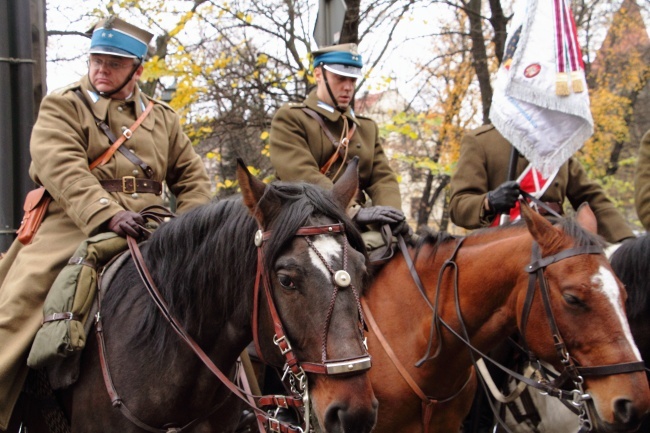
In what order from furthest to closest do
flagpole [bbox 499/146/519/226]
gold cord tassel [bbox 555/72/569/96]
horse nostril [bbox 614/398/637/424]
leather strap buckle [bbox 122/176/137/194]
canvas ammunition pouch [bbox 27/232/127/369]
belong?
flagpole [bbox 499/146/519/226] → gold cord tassel [bbox 555/72/569/96] → leather strap buckle [bbox 122/176/137/194] → horse nostril [bbox 614/398/637/424] → canvas ammunition pouch [bbox 27/232/127/369]

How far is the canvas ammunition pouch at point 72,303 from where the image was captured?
358cm

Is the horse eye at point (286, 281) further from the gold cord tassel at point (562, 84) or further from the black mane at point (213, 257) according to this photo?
the gold cord tassel at point (562, 84)

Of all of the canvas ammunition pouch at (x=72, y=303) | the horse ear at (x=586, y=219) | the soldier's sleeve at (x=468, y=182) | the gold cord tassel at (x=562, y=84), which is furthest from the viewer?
the soldier's sleeve at (x=468, y=182)

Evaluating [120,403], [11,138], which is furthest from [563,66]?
[11,138]

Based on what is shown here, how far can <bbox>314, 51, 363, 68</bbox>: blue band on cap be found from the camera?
5.80 m

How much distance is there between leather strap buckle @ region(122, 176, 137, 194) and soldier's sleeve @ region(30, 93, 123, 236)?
250 mm

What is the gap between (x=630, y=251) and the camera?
4.92m

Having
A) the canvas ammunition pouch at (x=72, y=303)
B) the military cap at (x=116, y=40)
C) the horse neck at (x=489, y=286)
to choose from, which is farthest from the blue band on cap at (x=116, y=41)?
the horse neck at (x=489, y=286)

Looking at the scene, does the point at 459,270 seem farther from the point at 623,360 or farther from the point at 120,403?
the point at 120,403

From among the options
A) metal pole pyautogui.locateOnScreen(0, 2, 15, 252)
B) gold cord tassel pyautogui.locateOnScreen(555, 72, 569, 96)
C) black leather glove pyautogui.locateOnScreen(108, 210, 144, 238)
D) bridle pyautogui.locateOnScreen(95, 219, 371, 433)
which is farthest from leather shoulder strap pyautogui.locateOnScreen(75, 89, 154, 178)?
gold cord tassel pyautogui.locateOnScreen(555, 72, 569, 96)

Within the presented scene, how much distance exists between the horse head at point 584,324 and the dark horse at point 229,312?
4.38 ft

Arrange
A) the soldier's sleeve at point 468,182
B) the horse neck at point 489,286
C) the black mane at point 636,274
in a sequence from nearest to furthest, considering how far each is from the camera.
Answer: the horse neck at point 489,286 → the black mane at point 636,274 → the soldier's sleeve at point 468,182

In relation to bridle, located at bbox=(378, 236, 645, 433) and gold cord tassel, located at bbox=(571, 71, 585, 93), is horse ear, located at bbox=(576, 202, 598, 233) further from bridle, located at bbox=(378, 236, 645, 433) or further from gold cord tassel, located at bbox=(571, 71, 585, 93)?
gold cord tassel, located at bbox=(571, 71, 585, 93)

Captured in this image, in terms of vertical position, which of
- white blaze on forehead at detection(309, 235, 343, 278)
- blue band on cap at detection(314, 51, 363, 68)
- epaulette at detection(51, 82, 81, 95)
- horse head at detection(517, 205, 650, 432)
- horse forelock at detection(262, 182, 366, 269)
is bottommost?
horse head at detection(517, 205, 650, 432)
